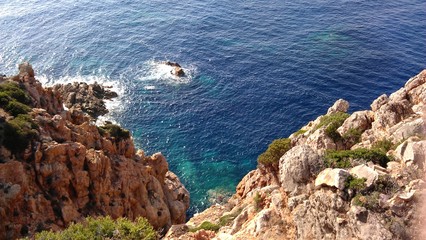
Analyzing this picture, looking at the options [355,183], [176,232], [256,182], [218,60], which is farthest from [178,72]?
[355,183]

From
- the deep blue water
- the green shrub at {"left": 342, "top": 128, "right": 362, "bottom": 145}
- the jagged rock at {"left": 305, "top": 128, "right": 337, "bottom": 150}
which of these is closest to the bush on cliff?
the deep blue water

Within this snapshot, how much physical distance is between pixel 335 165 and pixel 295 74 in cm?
7709

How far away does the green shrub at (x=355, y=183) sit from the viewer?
26422 millimetres

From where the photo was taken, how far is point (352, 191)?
26500mm

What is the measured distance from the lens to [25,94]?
179ft

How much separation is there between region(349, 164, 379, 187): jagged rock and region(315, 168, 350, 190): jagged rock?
77 cm

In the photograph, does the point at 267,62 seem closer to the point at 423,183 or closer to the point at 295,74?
the point at 295,74

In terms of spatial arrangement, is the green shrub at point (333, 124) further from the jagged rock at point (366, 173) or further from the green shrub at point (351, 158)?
the jagged rock at point (366, 173)

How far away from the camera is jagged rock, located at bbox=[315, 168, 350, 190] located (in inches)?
1072

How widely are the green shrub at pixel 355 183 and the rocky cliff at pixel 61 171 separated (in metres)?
32.5

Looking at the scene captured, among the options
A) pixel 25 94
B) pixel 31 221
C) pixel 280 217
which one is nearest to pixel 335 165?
pixel 280 217

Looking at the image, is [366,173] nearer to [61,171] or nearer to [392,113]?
[392,113]

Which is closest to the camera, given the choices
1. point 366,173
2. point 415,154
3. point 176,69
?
point 366,173

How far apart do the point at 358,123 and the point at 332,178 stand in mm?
20922
